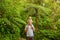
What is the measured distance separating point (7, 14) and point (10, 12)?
7.3 inches

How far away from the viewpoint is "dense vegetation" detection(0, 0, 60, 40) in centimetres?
1160

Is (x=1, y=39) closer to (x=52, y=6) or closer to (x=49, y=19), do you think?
(x=49, y=19)

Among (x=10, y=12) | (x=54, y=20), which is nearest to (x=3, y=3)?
(x=10, y=12)

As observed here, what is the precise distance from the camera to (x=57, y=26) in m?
14.2

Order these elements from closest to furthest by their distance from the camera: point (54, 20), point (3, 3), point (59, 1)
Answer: point (3, 3), point (54, 20), point (59, 1)

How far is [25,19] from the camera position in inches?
547

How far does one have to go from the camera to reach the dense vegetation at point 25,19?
38.1ft

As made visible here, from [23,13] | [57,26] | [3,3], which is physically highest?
[3,3]

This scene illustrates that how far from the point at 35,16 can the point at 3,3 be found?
3147 millimetres

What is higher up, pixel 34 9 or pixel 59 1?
pixel 34 9

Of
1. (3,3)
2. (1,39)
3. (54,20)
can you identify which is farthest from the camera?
(54,20)

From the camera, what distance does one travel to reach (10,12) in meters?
12.1

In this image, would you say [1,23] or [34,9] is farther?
[34,9]

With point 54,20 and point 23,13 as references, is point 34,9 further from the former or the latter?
point 54,20
